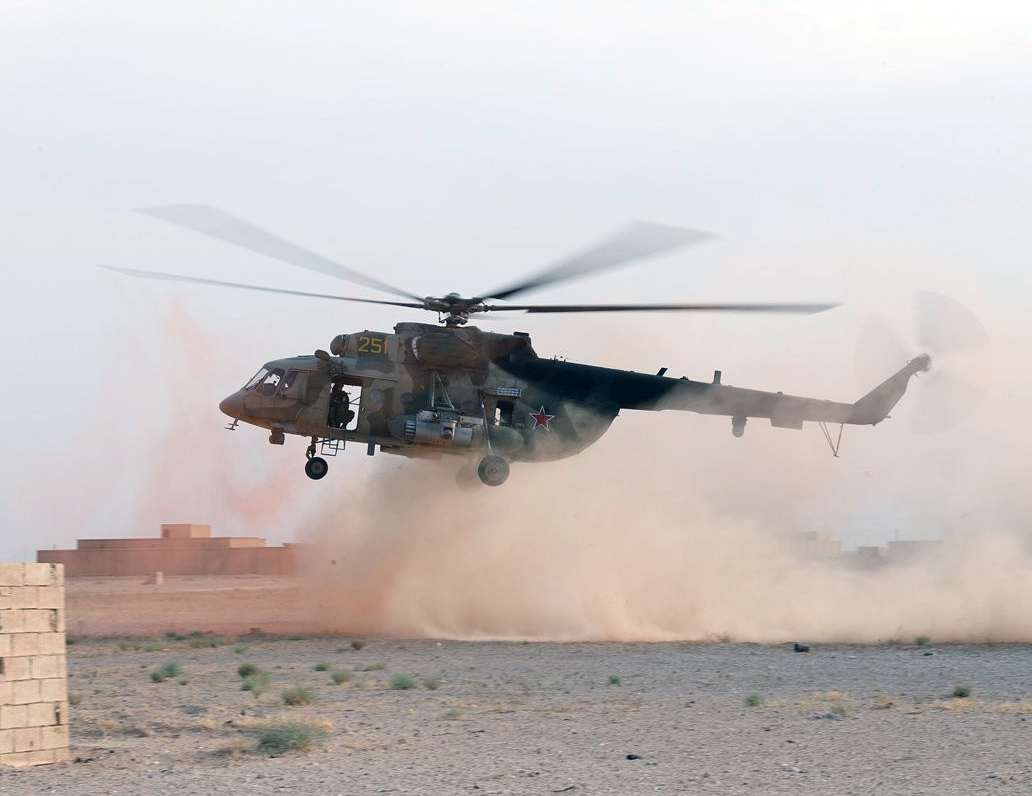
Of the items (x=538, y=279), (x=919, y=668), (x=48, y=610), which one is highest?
(x=538, y=279)

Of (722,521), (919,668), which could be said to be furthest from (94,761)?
(722,521)

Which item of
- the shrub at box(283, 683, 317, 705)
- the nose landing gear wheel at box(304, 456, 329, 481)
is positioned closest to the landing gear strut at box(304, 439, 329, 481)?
the nose landing gear wheel at box(304, 456, 329, 481)

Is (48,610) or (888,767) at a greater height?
(48,610)

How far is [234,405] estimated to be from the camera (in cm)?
2333

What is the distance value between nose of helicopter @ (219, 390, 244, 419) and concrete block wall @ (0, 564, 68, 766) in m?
10.8

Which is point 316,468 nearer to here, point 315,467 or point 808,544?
point 315,467

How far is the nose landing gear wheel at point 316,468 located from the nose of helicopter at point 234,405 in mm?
1622

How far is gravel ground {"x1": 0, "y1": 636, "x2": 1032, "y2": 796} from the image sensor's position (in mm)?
11406

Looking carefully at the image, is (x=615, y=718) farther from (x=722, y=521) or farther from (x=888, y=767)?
(x=722, y=521)

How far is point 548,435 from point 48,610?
42.6ft

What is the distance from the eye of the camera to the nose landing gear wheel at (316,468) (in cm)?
2285

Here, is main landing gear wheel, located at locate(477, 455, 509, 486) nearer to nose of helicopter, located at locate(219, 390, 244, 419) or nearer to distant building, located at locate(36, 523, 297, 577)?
nose of helicopter, located at locate(219, 390, 244, 419)

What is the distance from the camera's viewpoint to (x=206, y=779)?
11.5 metres

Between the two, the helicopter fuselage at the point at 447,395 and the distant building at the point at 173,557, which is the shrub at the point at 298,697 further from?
the distant building at the point at 173,557
